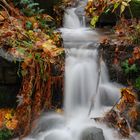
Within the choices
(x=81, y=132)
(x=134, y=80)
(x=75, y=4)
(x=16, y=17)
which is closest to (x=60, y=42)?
(x=16, y=17)

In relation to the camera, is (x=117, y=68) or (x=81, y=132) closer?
(x=81, y=132)

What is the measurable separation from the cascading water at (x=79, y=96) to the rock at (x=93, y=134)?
4 cm

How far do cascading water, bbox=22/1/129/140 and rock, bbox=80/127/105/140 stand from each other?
1.6 inches

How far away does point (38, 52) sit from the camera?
7051 millimetres

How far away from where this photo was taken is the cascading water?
6.61 meters

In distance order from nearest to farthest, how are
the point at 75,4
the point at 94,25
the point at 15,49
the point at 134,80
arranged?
the point at 15,49, the point at 134,80, the point at 94,25, the point at 75,4

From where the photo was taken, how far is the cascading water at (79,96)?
21.7 feet

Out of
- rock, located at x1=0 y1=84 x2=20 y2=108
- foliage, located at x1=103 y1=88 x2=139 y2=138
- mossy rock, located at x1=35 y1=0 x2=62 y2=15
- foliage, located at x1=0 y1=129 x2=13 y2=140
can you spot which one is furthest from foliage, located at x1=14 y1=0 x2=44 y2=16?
foliage, located at x1=0 y1=129 x2=13 y2=140

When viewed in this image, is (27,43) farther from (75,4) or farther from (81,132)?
(75,4)

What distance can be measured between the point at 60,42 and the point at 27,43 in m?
1.24

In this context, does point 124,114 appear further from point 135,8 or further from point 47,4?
point 47,4

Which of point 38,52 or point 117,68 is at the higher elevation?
point 38,52

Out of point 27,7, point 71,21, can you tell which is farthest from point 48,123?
point 71,21

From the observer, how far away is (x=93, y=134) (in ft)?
20.0
